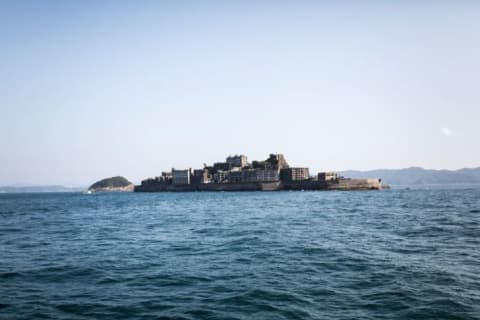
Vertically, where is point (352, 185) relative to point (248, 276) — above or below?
above

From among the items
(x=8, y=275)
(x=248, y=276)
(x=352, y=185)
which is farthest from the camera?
(x=352, y=185)

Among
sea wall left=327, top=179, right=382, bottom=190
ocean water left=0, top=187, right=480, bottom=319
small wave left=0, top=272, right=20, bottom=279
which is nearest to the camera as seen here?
ocean water left=0, top=187, right=480, bottom=319

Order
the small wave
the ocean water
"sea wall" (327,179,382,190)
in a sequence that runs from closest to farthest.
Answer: the ocean water
the small wave
"sea wall" (327,179,382,190)

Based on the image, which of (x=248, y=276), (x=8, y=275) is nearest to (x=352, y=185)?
(x=248, y=276)

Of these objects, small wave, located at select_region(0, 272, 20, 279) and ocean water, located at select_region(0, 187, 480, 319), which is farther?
small wave, located at select_region(0, 272, 20, 279)

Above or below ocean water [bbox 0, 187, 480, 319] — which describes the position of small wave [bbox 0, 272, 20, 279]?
above

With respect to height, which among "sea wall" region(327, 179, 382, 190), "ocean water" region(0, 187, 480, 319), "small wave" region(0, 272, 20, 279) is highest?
"sea wall" region(327, 179, 382, 190)

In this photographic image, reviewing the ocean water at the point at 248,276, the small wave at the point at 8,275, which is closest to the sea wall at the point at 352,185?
the ocean water at the point at 248,276

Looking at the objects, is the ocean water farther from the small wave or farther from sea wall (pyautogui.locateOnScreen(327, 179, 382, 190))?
sea wall (pyautogui.locateOnScreen(327, 179, 382, 190))

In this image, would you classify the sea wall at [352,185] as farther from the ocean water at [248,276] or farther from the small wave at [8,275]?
the small wave at [8,275]

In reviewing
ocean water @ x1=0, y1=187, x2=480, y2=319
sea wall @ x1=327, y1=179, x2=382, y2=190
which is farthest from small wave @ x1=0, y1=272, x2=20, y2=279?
sea wall @ x1=327, y1=179, x2=382, y2=190

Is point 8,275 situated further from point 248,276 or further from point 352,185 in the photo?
point 352,185

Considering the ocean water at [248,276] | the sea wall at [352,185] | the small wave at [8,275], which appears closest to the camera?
the ocean water at [248,276]

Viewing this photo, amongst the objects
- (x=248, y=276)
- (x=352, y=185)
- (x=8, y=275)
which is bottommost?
(x=248, y=276)
